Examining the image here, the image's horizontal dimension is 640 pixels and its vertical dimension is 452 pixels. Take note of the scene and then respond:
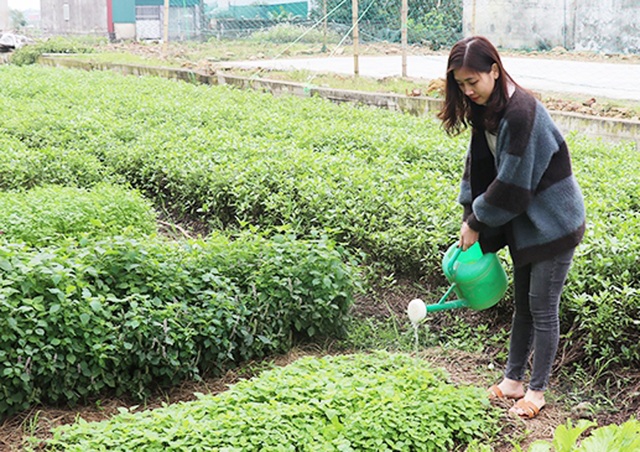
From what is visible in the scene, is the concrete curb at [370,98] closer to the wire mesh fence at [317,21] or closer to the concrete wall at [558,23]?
the wire mesh fence at [317,21]

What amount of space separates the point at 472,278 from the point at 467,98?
88cm

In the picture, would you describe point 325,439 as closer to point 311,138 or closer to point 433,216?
point 433,216

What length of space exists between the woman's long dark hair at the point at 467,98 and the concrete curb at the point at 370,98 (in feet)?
19.7

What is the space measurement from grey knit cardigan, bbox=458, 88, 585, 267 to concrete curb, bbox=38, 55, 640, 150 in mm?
6033

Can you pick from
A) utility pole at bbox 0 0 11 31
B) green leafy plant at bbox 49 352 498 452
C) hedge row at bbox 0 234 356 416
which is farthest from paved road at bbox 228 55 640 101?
utility pole at bbox 0 0 11 31

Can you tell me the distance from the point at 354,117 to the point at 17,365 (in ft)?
25.8

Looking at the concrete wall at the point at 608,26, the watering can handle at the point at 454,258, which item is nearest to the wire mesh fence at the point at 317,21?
the concrete wall at the point at 608,26

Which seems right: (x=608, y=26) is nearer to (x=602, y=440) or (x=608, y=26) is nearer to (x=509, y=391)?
(x=509, y=391)

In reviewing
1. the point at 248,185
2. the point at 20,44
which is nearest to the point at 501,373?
the point at 248,185

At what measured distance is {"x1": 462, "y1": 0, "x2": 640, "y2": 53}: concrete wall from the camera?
1647cm

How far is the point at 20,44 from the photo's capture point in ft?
99.0

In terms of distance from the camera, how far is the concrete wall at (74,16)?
37625 mm

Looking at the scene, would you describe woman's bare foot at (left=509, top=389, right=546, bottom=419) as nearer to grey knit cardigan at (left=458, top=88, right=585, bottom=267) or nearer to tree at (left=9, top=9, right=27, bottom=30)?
grey knit cardigan at (left=458, top=88, right=585, bottom=267)

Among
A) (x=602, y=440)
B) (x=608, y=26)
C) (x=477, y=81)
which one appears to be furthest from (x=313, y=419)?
(x=608, y=26)
